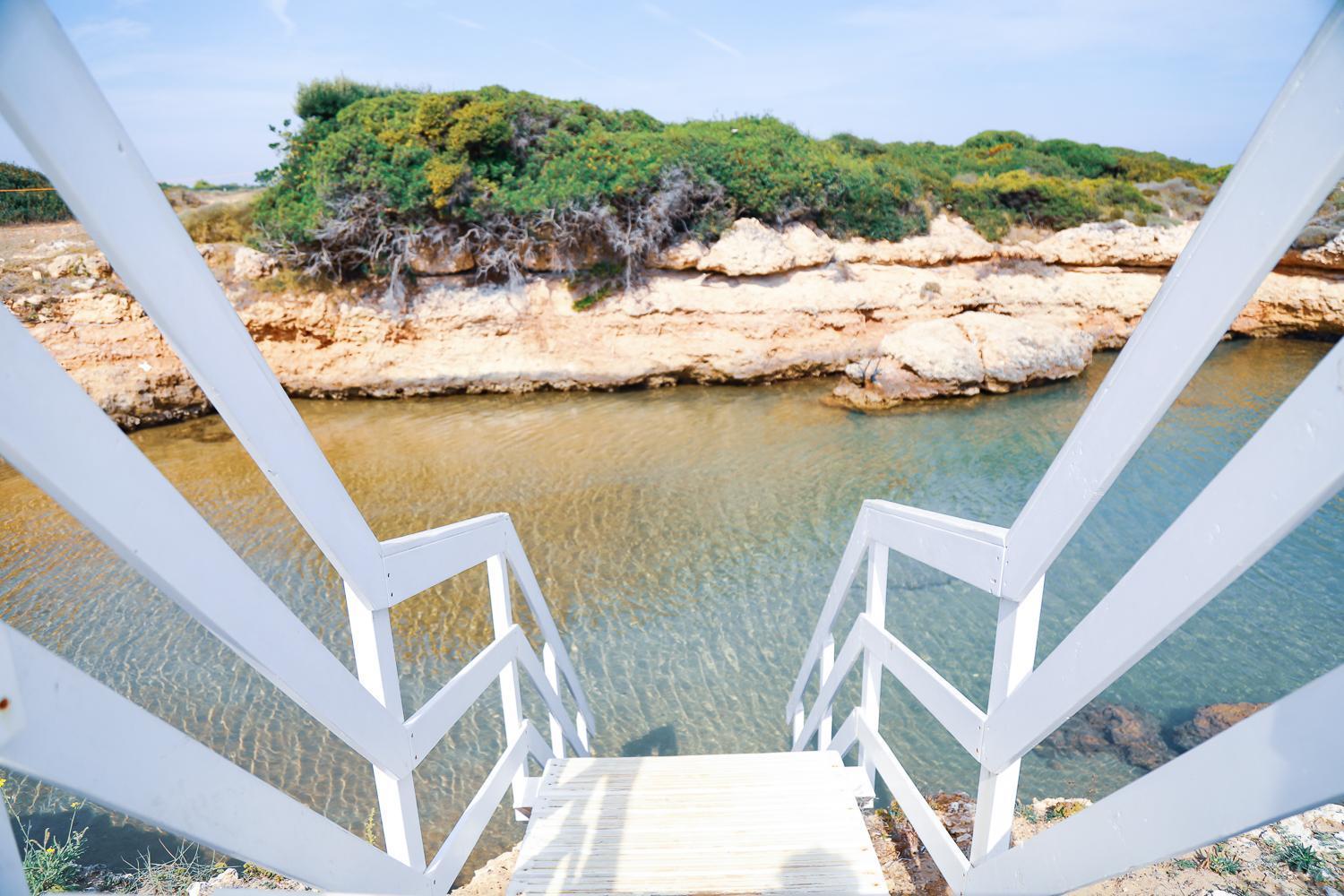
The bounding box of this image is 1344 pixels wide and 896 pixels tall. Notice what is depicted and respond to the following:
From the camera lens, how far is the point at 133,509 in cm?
88

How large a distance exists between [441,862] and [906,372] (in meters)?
12.0

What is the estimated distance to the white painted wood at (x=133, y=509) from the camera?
29.6 inches

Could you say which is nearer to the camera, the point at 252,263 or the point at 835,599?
the point at 835,599

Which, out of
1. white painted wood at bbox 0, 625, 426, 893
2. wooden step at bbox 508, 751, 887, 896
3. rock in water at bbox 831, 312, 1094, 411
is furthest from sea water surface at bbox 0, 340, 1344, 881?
wooden step at bbox 508, 751, 887, 896

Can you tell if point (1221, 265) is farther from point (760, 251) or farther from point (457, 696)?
point (760, 251)

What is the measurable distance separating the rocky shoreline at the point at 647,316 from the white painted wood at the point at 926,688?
10797 millimetres

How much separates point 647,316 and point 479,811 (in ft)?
40.8

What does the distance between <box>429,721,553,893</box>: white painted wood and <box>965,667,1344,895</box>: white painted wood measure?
1541mm

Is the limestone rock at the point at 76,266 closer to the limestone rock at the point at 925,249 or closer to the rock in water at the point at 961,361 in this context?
the rock in water at the point at 961,361

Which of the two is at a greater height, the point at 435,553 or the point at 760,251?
the point at 760,251

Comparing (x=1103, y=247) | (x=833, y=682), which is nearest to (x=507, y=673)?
(x=833, y=682)

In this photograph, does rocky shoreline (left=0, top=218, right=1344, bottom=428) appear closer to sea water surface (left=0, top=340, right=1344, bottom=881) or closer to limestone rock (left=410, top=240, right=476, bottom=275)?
limestone rock (left=410, top=240, right=476, bottom=275)

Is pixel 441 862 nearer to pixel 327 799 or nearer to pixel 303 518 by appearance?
pixel 303 518

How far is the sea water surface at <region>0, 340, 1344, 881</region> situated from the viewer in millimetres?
5102
